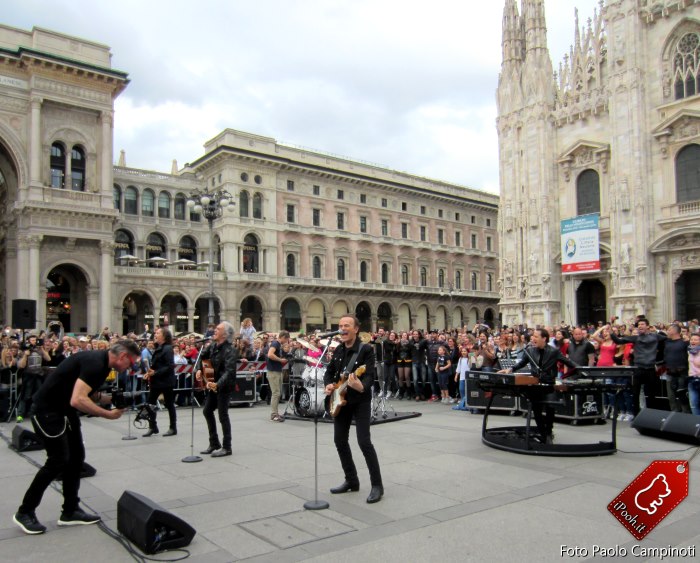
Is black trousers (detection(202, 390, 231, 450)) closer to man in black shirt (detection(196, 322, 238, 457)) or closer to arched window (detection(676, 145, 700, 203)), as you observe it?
man in black shirt (detection(196, 322, 238, 457))

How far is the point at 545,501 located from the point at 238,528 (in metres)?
3.19

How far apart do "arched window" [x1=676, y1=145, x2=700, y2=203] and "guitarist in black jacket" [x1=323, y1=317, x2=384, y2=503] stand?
28.7 meters

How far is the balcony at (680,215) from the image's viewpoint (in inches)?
1164

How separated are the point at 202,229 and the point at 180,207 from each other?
8.50 ft

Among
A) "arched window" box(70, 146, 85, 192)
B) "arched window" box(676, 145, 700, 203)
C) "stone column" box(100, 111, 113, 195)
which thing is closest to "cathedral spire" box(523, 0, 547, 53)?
"arched window" box(676, 145, 700, 203)

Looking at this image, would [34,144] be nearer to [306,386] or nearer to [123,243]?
[123,243]

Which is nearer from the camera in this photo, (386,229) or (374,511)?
(374,511)

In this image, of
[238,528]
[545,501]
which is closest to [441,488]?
[545,501]

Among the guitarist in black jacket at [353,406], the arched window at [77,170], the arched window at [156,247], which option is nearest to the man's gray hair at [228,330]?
the guitarist in black jacket at [353,406]

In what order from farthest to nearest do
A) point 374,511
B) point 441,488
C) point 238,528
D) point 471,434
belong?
point 471,434 < point 441,488 < point 374,511 < point 238,528

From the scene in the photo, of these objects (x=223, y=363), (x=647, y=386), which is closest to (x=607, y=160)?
(x=647, y=386)

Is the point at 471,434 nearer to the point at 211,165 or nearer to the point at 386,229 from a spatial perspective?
the point at 211,165

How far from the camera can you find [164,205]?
51.0 meters

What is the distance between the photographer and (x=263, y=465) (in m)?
8.46
